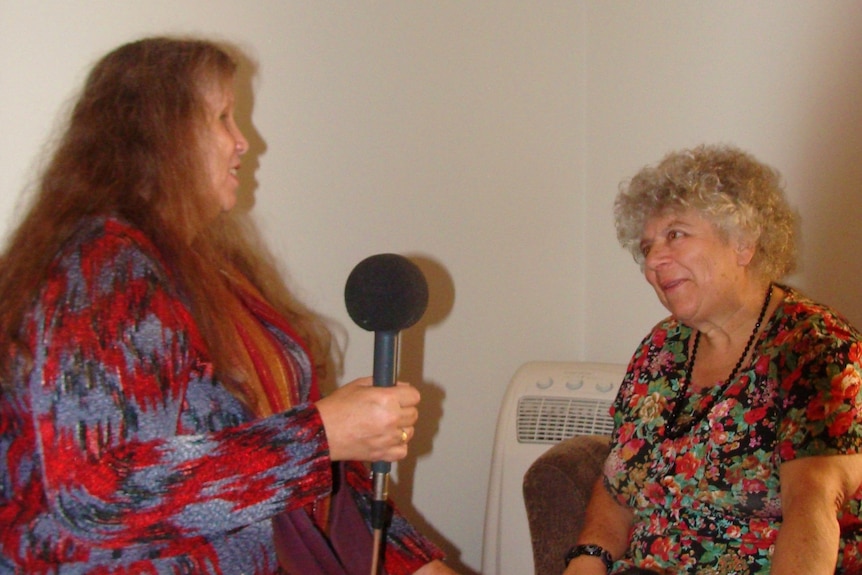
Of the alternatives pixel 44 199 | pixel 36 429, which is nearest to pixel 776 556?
pixel 36 429

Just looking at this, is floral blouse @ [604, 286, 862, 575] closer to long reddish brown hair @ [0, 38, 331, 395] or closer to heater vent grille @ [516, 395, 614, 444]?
heater vent grille @ [516, 395, 614, 444]

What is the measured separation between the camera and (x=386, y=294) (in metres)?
1.10

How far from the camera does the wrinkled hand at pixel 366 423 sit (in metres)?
1.04

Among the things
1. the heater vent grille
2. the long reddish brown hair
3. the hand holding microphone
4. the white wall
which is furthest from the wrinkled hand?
the heater vent grille

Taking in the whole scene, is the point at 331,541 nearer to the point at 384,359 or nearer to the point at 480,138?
the point at 384,359

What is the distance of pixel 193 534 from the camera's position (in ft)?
3.15

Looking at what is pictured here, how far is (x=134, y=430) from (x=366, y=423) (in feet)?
0.90

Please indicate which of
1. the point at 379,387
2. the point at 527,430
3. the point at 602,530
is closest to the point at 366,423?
the point at 379,387

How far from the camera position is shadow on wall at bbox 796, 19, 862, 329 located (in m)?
1.89

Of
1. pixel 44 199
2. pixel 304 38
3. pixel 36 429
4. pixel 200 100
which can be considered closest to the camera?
pixel 36 429

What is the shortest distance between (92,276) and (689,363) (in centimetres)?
114

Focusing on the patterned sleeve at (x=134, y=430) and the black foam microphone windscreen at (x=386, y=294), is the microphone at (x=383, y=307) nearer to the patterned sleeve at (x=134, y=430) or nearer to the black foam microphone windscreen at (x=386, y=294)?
the black foam microphone windscreen at (x=386, y=294)

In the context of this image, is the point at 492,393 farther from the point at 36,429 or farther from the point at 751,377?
the point at 36,429

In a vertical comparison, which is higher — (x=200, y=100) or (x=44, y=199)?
(x=200, y=100)
